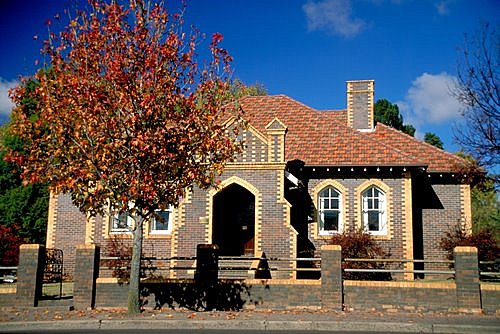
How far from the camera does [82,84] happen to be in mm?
12492

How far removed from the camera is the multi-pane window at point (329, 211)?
21625 mm

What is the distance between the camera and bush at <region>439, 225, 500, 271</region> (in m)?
19.3

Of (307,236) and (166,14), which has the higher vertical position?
(166,14)

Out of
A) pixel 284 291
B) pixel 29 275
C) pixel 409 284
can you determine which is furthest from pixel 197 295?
pixel 409 284

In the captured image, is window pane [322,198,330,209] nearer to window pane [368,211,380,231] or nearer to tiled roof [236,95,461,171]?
tiled roof [236,95,461,171]

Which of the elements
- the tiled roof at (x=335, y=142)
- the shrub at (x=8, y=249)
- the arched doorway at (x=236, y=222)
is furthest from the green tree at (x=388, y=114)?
the shrub at (x=8, y=249)

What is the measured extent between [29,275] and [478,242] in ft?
52.3

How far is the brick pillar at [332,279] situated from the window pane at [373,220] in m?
7.73

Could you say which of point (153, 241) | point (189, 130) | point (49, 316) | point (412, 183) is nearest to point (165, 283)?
point (49, 316)

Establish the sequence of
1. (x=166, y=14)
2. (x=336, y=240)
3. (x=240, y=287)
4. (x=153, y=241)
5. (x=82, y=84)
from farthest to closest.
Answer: (x=153, y=241), (x=336, y=240), (x=240, y=287), (x=166, y=14), (x=82, y=84)

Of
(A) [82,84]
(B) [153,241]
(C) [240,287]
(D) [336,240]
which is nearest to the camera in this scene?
(A) [82,84]

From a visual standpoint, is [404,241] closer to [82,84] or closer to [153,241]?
[153,241]

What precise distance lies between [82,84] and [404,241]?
1403cm

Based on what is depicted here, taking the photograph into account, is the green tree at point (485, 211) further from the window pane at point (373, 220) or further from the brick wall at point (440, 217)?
the window pane at point (373, 220)
